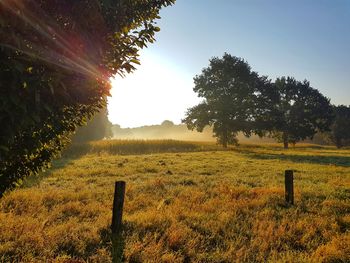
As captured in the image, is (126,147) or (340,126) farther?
(340,126)

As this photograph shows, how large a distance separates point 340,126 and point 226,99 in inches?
1948

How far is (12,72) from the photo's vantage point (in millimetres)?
3643

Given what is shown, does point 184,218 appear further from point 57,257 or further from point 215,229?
point 57,257

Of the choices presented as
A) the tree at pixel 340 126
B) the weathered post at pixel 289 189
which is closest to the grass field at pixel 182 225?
the weathered post at pixel 289 189

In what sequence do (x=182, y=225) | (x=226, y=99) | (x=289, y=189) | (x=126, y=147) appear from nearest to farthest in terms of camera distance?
(x=182, y=225)
(x=289, y=189)
(x=126, y=147)
(x=226, y=99)

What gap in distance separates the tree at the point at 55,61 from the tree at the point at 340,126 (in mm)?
88399

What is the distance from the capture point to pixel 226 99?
159 feet

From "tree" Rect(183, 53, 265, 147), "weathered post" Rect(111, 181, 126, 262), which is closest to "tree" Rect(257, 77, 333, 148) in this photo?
"tree" Rect(183, 53, 265, 147)

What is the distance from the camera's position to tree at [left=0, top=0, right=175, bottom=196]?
3.68 metres

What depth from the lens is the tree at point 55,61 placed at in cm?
368

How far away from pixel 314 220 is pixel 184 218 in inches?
151

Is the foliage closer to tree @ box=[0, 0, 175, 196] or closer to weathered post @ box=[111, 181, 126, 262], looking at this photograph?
weathered post @ box=[111, 181, 126, 262]

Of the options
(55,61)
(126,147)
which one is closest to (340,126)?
(126,147)

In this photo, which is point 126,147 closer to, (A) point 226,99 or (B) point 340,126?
(A) point 226,99
